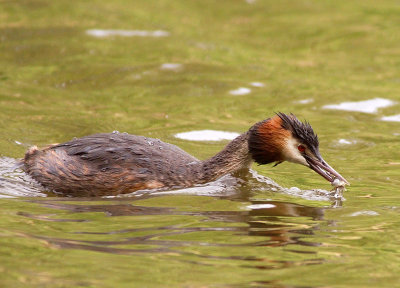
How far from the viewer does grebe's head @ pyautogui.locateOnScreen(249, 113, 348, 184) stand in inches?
306

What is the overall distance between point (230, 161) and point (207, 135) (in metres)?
2.25

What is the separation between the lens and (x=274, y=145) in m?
7.90

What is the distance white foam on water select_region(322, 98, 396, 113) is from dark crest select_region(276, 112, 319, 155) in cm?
389

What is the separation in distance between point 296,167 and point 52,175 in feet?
9.62

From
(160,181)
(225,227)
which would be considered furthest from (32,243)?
(160,181)

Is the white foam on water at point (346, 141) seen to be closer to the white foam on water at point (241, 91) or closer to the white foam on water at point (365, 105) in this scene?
the white foam on water at point (365, 105)

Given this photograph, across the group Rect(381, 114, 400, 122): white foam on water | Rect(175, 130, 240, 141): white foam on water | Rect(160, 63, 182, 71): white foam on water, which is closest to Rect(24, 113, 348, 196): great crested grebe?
Rect(175, 130, 240, 141): white foam on water

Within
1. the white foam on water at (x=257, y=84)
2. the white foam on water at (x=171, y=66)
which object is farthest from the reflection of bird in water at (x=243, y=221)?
the white foam on water at (x=171, y=66)

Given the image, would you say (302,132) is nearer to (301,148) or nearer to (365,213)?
(301,148)

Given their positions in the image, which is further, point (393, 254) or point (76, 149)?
point (76, 149)

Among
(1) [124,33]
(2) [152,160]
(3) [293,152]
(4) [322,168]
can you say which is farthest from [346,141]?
(1) [124,33]

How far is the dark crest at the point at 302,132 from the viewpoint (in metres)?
7.74

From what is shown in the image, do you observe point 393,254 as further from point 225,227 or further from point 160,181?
point 160,181

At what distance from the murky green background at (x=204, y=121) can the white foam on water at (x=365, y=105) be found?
0.62ft
